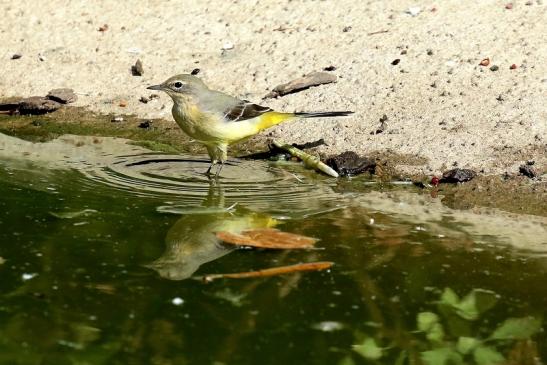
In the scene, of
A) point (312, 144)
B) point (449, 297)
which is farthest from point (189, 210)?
point (312, 144)

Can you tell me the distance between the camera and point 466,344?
18.2ft

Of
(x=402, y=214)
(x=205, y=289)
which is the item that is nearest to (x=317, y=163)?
(x=402, y=214)

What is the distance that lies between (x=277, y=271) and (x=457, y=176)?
2.82 metres

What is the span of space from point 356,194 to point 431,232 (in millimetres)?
1215

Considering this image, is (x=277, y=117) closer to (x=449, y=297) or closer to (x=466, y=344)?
(x=449, y=297)

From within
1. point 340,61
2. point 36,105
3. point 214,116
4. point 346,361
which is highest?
point 340,61

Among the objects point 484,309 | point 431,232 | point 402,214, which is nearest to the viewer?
point 484,309

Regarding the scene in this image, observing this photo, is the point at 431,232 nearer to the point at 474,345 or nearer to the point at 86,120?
the point at 474,345

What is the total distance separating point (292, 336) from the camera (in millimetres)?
5516

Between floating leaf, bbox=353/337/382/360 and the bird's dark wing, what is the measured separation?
424 cm

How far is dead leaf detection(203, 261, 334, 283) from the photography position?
20.5 feet

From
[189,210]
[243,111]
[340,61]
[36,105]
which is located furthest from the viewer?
[340,61]

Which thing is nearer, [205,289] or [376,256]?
[205,289]

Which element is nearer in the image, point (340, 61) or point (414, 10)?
point (340, 61)
